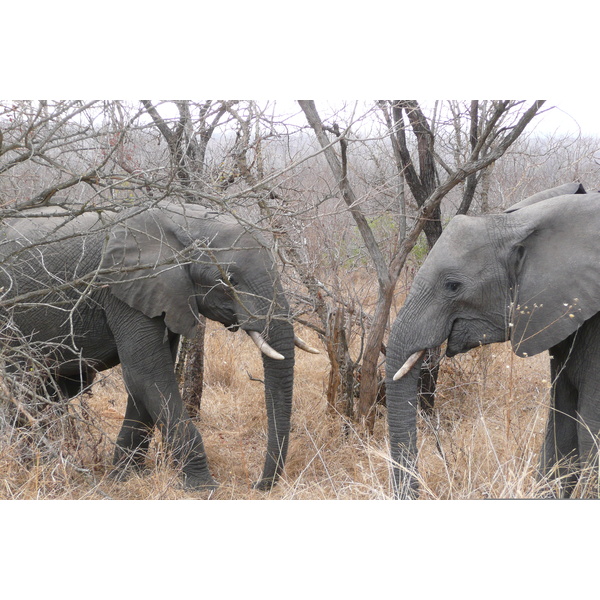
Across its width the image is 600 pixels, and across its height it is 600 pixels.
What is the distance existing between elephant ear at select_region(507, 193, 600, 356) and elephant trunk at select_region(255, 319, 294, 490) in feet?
4.00

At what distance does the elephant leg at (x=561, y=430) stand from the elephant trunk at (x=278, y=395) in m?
1.30

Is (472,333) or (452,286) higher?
(452,286)

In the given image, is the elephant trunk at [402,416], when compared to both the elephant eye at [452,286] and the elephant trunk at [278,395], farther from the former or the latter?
the elephant trunk at [278,395]

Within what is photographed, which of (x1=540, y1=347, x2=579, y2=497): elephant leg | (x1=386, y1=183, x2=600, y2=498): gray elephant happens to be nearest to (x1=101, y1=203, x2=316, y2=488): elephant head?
(x1=386, y1=183, x2=600, y2=498): gray elephant

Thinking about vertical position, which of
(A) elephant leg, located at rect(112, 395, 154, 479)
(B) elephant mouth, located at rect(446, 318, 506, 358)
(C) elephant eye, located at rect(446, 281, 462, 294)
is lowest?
(A) elephant leg, located at rect(112, 395, 154, 479)

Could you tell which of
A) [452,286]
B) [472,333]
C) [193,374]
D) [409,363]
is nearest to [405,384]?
[409,363]

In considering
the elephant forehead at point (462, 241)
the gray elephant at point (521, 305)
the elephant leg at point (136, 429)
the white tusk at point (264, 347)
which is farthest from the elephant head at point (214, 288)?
the elephant forehead at point (462, 241)

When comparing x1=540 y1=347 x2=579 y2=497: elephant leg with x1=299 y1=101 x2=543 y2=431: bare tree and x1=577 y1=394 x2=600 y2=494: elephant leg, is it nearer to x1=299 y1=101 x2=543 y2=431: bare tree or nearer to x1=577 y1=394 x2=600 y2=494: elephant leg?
x1=577 y1=394 x2=600 y2=494: elephant leg

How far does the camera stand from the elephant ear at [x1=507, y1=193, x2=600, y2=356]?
2.84 metres

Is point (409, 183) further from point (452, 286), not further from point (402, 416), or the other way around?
point (402, 416)

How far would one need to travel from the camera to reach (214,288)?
12.4 ft

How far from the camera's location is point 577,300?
9.29 ft

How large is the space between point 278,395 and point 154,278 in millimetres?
894
